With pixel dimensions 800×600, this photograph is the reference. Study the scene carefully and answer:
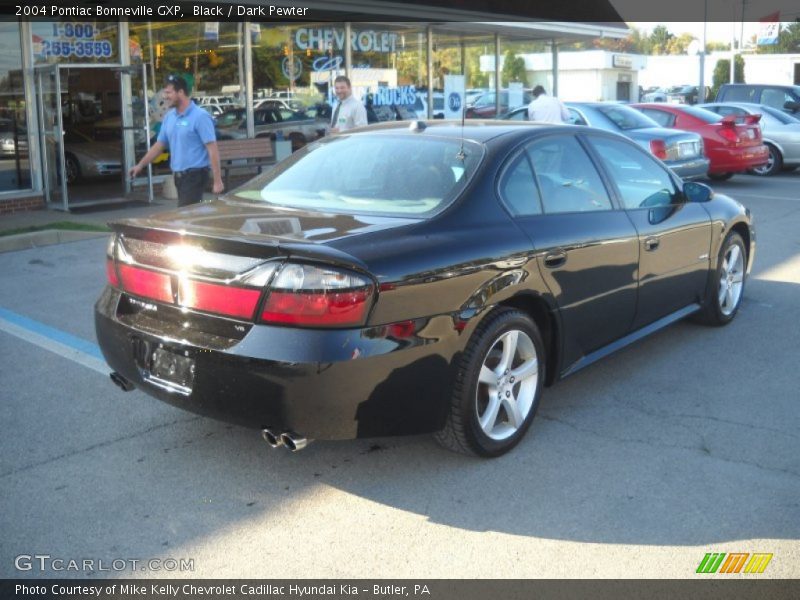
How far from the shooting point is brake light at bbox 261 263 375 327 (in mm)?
3648

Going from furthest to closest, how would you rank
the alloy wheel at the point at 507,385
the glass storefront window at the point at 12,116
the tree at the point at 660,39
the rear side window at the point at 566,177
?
1. the tree at the point at 660,39
2. the glass storefront window at the point at 12,116
3. the rear side window at the point at 566,177
4. the alloy wheel at the point at 507,385

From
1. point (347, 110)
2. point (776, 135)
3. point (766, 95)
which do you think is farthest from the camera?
point (766, 95)

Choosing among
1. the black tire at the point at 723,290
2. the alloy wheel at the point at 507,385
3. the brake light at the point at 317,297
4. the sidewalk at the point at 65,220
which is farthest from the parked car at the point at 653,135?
the brake light at the point at 317,297

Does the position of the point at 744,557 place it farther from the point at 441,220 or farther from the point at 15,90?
the point at 15,90

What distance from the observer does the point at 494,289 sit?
13.9 ft

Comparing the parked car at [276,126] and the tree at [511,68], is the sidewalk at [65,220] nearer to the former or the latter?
the parked car at [276,126]

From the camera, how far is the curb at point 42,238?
32.3 ft

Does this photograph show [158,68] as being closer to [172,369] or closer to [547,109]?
[547,109]

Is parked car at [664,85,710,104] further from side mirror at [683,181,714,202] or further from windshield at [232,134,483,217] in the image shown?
windshield at [232,134,483,217]

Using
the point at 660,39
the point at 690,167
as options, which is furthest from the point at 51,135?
the point at 660,39

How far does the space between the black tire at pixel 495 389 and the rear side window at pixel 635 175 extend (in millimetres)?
1404

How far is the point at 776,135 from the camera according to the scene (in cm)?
1772

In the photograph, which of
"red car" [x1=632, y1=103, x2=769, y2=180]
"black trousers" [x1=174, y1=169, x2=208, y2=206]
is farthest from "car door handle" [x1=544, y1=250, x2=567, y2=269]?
"red car" [x1=632, y1=103, x2=769, y2=180]

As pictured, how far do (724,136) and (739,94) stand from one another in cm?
663
